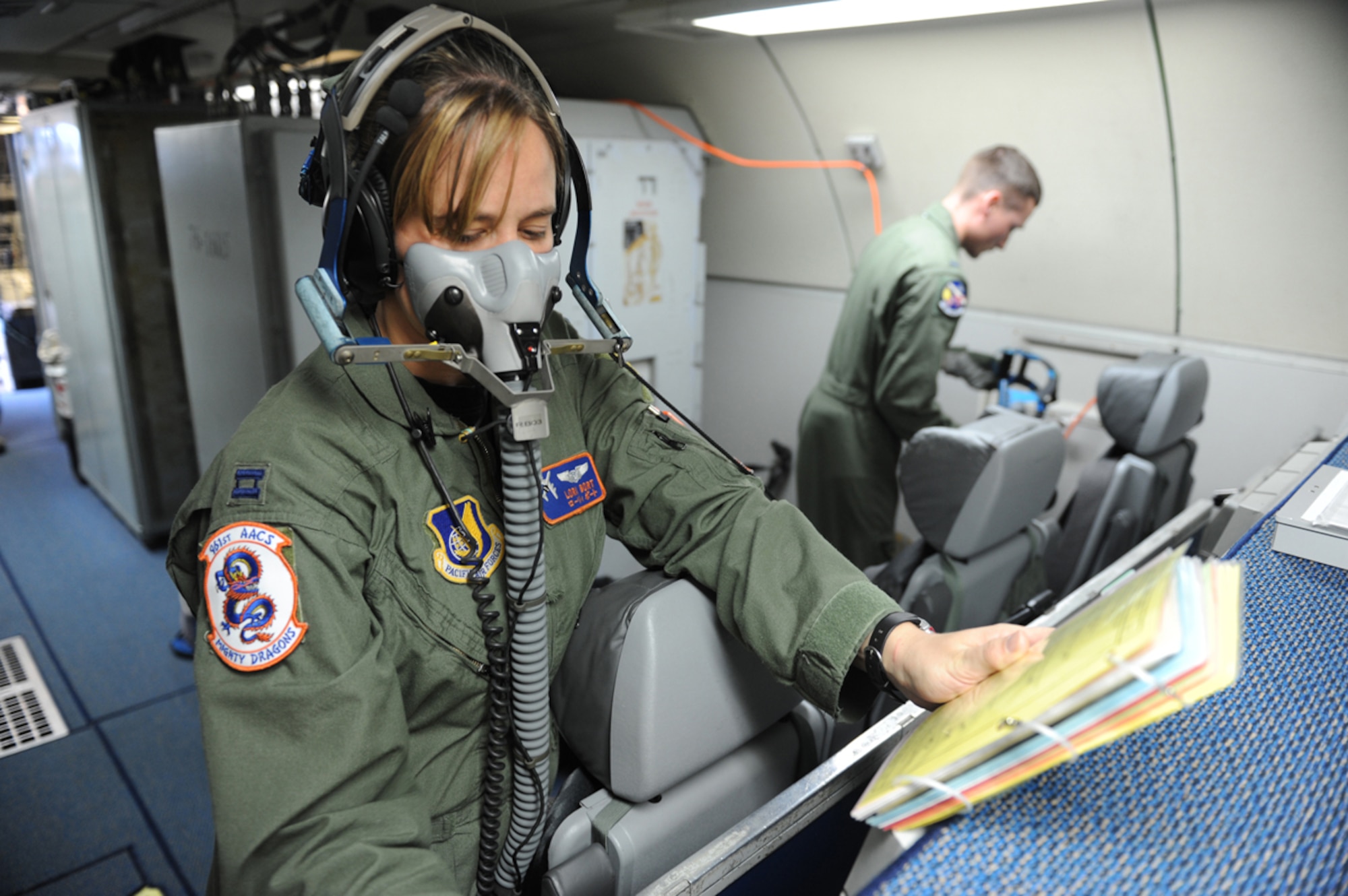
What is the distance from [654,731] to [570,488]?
36 centimetres

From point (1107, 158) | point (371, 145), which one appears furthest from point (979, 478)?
point (1107, 158)

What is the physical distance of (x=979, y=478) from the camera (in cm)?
193

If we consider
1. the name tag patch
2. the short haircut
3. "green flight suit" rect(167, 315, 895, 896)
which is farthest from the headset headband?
the short haircut

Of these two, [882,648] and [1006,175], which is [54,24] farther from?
[882,648]

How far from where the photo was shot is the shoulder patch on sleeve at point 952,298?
3.02 meters

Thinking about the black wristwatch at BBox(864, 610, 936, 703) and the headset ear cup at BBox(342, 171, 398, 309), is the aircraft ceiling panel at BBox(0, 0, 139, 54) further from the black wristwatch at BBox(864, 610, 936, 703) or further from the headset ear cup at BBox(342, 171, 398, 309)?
the black wristwatch at BBox(864, 610, 936, 703)

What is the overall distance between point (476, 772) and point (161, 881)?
6.11 ft

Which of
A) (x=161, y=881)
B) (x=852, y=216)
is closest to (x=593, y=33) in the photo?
(x=852, y=216)

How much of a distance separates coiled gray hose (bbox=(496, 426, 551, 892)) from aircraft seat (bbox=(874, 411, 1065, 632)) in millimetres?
1181

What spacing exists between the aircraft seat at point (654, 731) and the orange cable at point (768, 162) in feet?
9.51

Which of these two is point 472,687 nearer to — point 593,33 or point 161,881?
point 161,881

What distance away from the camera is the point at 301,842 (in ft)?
2.66

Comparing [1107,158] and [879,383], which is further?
[879,383]

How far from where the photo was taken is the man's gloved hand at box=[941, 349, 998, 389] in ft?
11.2
